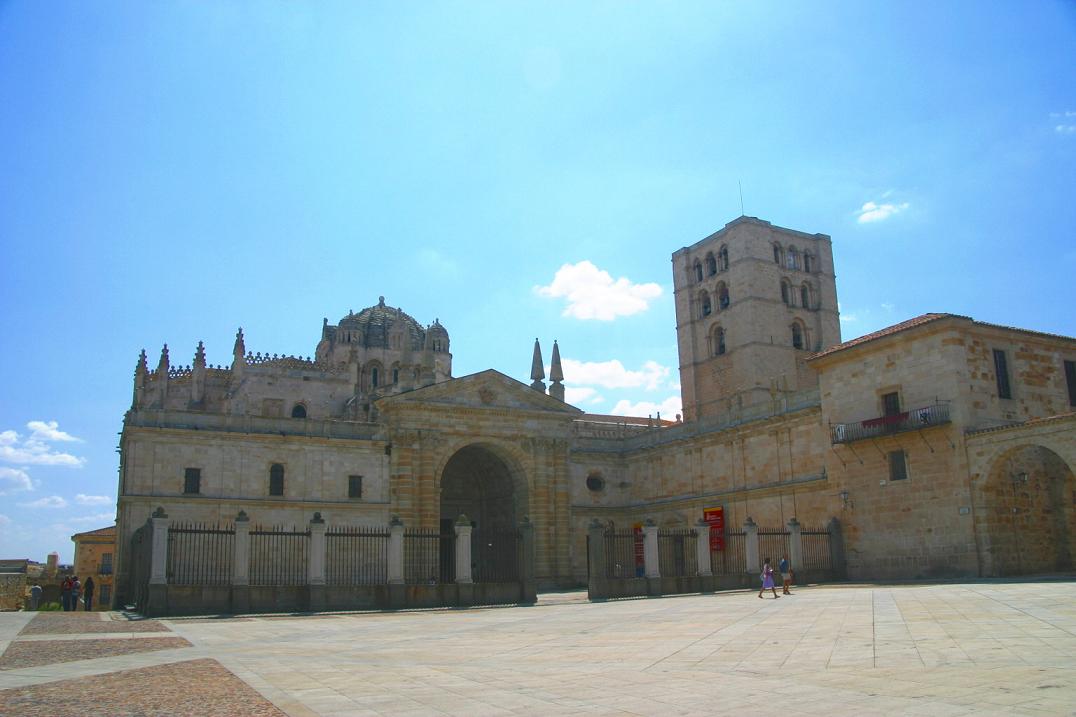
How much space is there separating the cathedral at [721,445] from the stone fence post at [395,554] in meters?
12.5

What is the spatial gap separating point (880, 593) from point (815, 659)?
13131 mm

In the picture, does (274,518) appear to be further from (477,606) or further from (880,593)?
(880,593)

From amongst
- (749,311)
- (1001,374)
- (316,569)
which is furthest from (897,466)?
(749,311)

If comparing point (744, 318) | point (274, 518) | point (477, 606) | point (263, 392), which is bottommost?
point (477, 606)

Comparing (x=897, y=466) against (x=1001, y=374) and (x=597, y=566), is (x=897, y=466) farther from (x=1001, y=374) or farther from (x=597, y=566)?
(x=597, y=566)

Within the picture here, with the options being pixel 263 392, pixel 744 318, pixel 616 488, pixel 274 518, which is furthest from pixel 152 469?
pixel 744 318

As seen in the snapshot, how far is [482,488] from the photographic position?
152 ft

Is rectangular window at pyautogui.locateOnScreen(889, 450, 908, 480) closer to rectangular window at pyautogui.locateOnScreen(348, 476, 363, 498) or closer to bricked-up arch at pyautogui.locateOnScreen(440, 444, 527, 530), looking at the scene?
bricked-up arch at pyautogui.locateOnScreen(440, 444, 527, 530)

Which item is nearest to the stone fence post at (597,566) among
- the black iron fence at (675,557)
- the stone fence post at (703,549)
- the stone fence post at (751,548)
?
the stone fence post at (703,549)

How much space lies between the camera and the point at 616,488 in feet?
154

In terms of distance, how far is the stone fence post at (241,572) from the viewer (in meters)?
23.8

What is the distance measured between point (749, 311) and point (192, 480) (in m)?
37.1

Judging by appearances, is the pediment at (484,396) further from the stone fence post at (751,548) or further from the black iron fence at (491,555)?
the stone fence post at (751,548)

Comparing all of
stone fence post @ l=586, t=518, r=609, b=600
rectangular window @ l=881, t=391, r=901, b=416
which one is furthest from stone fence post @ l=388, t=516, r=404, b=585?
rectangular window @ l=881, t=391, r=901, b=416
